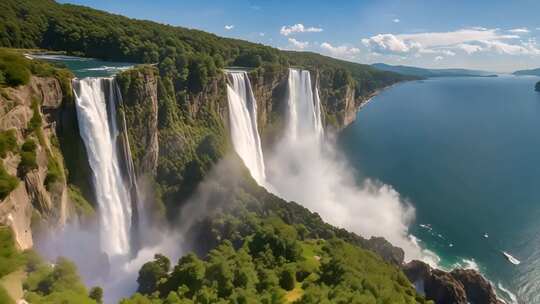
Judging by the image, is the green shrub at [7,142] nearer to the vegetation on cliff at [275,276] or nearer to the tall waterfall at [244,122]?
the vegetation on cliff at [275,276]

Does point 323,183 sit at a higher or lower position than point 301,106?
lower

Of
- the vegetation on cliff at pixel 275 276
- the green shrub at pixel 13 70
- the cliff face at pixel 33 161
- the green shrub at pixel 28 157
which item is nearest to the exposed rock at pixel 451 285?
the vegetation on cliff at pixel 275 276

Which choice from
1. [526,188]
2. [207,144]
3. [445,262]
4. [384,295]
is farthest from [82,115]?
[526,188]

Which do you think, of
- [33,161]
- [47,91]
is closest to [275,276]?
[33,161]

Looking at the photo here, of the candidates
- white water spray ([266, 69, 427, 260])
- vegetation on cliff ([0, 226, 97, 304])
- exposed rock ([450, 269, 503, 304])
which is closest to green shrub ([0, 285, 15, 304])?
vegetation on cliff ([0, 226, 97, 304])

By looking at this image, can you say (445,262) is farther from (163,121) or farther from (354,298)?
(163,121)

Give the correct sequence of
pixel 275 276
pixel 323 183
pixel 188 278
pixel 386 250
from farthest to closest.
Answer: pixel 323 183 < pixel 386 250 < pixel 275 276 < pixel 188 278

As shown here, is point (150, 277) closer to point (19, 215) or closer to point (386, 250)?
point (19, 215)
